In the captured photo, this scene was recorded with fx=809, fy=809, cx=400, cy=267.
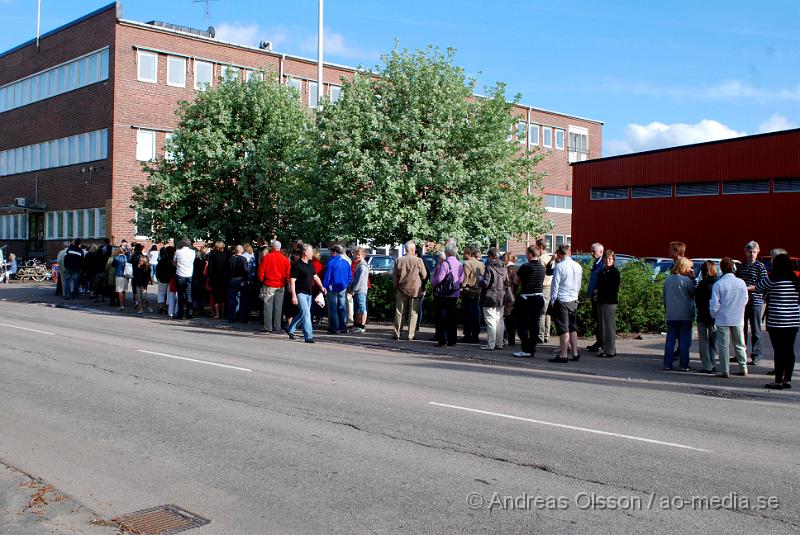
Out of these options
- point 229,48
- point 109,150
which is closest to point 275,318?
point 109,150

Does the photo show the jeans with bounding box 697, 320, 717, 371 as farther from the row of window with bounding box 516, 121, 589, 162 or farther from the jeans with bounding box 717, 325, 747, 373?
the row of window with bounding box 516, 121, 589, 162

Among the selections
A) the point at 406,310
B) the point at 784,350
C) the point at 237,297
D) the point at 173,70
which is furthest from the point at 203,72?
Result: the point at 784,350

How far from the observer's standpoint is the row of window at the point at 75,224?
42.9 metres

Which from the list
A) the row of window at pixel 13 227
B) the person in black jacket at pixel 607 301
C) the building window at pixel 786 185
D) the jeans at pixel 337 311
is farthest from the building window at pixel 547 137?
the person in black jacket at pixel 607 301

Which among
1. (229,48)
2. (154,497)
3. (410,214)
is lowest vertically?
(154,497)

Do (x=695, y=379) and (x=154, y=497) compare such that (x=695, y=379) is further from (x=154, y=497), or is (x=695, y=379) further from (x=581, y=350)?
(x=154, y=497)

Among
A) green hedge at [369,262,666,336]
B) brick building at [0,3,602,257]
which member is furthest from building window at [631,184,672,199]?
green hedge at [369,262,666,336]

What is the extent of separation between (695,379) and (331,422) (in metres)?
6.79

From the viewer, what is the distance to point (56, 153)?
46.7m

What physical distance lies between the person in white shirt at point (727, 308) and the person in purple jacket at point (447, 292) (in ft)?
17.4

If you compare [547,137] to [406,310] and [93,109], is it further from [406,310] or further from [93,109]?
[406,310]

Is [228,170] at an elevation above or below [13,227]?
above

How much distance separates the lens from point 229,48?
149 feet

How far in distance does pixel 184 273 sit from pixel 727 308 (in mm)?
14590
